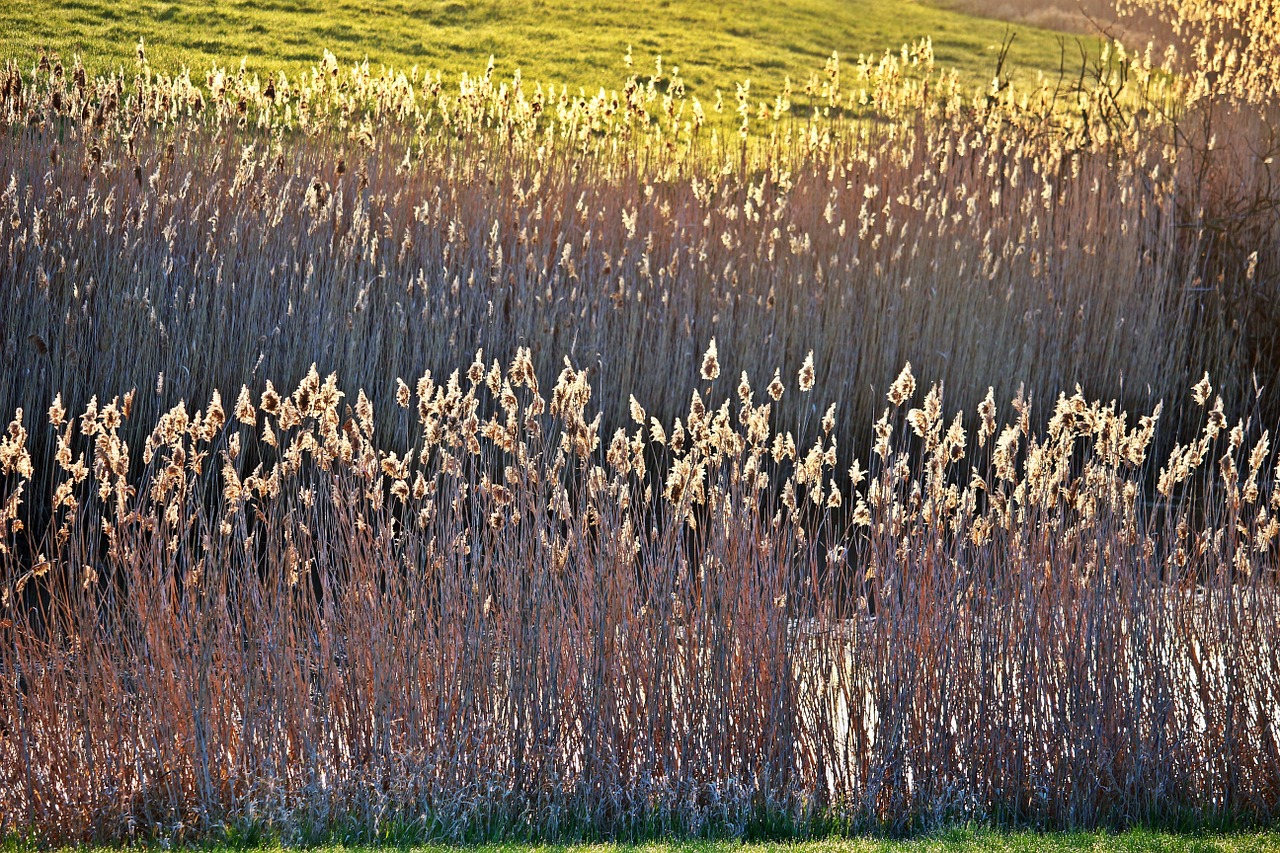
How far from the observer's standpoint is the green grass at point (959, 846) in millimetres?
2760

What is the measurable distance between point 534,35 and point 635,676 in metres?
15.7

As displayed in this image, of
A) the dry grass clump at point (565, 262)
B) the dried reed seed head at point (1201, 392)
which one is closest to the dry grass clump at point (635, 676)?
the dried reed seed head at point (1201, 392)

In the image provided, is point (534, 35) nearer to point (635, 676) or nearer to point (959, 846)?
point (635, 676)

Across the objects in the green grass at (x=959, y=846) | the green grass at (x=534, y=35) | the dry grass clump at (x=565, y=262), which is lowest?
the green grass at (x=959, y=846)

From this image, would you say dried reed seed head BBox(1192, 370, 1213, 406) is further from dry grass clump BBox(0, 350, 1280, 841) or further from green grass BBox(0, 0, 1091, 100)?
green grass BBox(0, 0, 1091, 100)

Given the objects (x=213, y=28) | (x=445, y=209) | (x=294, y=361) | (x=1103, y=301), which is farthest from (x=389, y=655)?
(x=213, y=28)

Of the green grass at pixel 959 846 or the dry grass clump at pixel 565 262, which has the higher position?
the dry grass clump at pixel 565 262

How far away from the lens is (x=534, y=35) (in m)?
17.6

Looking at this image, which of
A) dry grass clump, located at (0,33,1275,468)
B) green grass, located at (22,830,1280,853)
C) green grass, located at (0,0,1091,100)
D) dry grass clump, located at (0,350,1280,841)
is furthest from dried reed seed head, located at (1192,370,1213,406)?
green grass, located at (0,0,1091,100)

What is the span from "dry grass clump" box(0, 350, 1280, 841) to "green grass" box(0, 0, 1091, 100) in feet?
32.7

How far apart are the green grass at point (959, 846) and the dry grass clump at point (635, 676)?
0.73 feet

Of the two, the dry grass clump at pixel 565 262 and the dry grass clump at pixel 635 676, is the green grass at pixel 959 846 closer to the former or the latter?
the dry grass clump at pixel 635 676

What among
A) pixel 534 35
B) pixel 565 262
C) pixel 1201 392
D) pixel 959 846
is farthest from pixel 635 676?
pixel 534 35

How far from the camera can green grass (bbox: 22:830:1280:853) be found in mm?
2760
